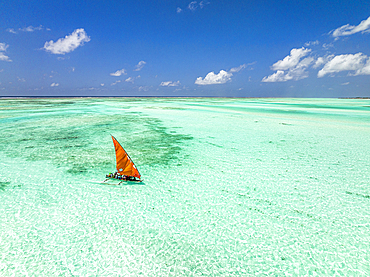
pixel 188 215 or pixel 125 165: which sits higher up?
pixel 125 165

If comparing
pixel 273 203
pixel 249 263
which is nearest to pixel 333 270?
pixel 249 263

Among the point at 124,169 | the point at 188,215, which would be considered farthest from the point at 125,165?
the point at 188,215

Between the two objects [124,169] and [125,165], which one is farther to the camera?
[124,169]

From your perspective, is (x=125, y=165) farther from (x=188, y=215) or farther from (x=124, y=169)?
(x=188, y=215)

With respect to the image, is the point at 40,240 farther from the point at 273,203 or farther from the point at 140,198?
the point at 273,203

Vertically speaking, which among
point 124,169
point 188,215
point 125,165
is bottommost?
point 188,215

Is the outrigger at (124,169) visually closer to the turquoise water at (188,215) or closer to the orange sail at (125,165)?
the orange sail at (125,165)

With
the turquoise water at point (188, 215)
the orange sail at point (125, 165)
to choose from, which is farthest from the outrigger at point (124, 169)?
the turquoise water at point (188, 215)

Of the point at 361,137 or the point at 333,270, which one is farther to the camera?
the point at 361,137

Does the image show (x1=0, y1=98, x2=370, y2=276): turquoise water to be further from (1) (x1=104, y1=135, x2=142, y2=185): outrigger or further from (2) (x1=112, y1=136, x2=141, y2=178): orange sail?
(2) (x1=112, y1=136, x2=141, y2=178): orange sail
